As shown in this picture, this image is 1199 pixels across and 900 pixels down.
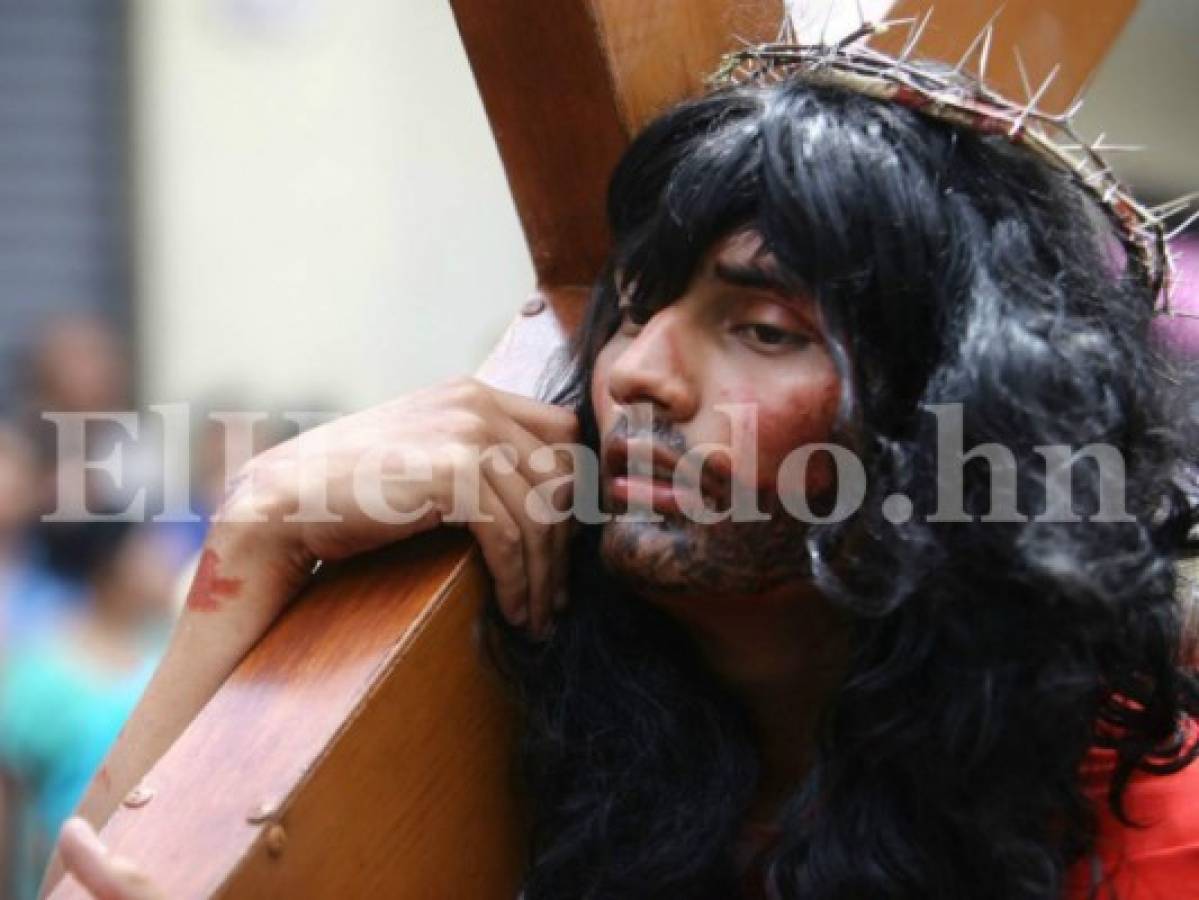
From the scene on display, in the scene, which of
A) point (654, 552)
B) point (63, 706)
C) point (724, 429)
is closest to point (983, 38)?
point (724, 429)

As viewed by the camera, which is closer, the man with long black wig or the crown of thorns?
the man with long black wig

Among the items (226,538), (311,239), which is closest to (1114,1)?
(226,538)

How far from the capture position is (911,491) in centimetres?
161

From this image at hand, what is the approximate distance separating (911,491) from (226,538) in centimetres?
56

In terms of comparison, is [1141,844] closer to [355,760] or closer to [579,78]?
[355,760]

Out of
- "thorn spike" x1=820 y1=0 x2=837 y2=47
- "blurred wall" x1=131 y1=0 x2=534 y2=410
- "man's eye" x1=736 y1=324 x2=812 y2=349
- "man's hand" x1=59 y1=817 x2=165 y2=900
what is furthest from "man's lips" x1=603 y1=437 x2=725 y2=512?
"blurred wall" x1=131 y1=0 x2=534 y2=410

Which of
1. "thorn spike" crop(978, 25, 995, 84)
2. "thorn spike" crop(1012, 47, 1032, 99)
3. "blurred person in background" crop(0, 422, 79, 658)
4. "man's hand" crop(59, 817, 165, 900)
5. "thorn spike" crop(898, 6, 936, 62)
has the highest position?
"thorn spike" crop(898, 6, 936, 62)

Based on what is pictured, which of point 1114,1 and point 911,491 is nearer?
point 911,491

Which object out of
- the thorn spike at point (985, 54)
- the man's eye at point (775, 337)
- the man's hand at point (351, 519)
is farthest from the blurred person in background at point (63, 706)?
the thorn spike at point (985, 54)

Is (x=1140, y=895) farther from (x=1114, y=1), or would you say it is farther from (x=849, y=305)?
(x=1114, y=1)

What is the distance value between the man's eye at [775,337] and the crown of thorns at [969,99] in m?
0.22

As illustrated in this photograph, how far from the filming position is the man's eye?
167cm

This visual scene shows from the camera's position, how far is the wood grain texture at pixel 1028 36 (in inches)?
72.6

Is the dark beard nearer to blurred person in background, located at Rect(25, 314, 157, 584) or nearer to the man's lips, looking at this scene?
the man's lips
